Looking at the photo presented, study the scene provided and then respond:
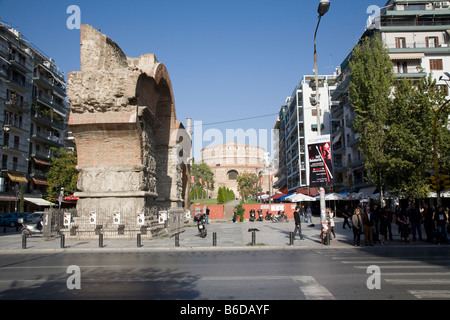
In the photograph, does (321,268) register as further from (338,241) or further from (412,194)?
(412,194)

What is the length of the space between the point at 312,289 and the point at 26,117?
4128 centimetres

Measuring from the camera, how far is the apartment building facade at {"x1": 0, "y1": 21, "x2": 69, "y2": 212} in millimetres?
33906

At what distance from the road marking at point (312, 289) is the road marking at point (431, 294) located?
141cm

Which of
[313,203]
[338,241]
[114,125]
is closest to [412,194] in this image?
[338,241]

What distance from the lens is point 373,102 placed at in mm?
25578

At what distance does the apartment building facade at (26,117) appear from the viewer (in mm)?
33906

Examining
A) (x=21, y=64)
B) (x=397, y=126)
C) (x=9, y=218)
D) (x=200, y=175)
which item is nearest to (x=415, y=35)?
(x=397, y=126)

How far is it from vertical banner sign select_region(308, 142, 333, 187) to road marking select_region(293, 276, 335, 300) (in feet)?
24.4

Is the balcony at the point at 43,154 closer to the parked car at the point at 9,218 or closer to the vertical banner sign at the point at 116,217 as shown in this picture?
the parked car at the point at 9,218

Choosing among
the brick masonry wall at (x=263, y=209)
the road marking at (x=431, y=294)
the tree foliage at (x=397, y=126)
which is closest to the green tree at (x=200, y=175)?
the brick masonry wall at (x=263, y=209)

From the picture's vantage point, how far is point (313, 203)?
48.8 m

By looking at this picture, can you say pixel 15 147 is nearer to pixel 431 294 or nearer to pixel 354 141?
pixel 354 141

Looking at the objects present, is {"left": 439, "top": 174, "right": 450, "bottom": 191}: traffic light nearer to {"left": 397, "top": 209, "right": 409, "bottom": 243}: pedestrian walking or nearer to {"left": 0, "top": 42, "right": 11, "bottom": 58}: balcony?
{"left": 397, "top": 209, "right": 409, "bottom": 243}: pedestrian walking
